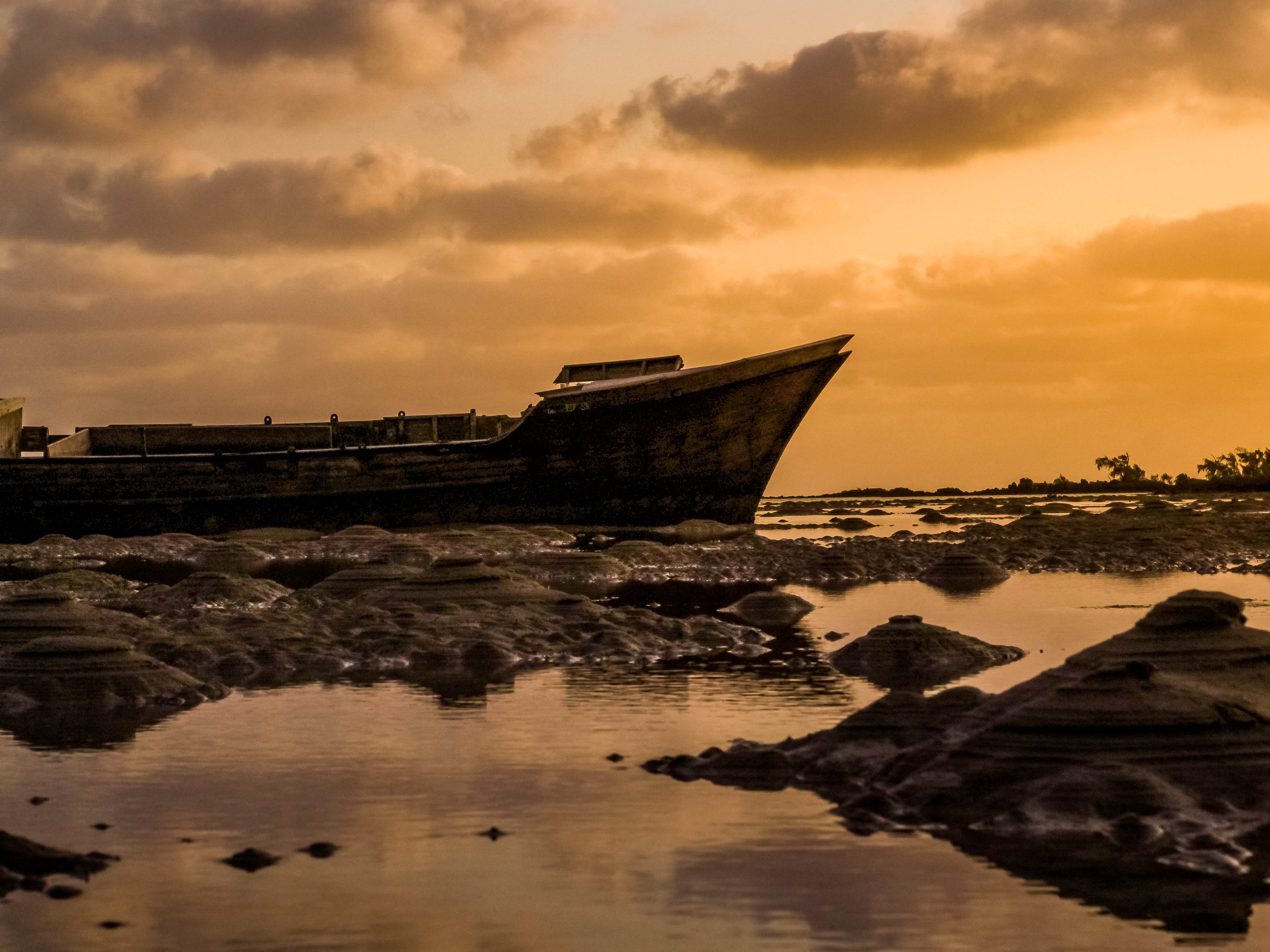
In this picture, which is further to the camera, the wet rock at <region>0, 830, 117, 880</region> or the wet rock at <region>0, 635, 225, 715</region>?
the wet rock at <region>0, 635, 225, 715</region>

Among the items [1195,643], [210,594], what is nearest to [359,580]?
[210,594]

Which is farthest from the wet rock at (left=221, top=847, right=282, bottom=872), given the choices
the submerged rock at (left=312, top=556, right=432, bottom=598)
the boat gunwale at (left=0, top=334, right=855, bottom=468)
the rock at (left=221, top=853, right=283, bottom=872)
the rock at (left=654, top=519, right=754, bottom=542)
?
the boat gunwale at (left=0, top=334, right=855, bottom=468)

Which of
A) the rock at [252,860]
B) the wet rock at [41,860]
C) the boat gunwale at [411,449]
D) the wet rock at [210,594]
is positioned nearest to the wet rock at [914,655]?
the rock at [252,860]

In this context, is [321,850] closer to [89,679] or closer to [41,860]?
[41,860]

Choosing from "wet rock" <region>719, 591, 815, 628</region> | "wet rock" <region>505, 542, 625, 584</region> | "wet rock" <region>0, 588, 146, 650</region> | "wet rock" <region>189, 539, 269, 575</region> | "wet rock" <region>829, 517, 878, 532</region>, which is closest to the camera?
"wet rock" <region>0, 588, 146, 650</region>

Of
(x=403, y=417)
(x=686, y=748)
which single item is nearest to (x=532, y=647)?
(x=686, y=748)

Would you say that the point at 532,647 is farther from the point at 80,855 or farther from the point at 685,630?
the point at 80,855

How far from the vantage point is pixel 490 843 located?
8.27 meters

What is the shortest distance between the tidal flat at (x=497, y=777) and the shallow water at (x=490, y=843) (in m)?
0.03

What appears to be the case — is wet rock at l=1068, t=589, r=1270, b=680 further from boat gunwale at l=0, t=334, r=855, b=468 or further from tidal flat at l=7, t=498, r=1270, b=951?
boat gunwale at l=0, t=334, r=855, b=468

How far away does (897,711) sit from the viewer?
1003cm

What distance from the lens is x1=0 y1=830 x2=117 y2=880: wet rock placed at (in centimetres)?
751

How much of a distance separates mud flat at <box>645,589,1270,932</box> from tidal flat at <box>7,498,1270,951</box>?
0.07m

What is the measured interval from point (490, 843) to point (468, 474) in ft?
117
